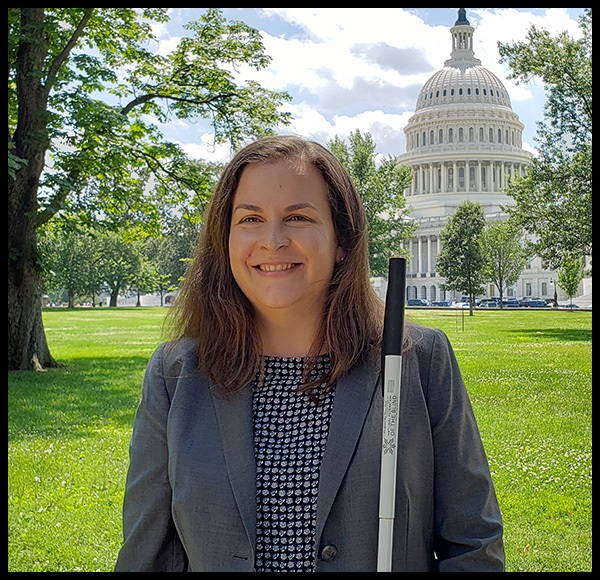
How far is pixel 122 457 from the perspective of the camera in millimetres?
7875

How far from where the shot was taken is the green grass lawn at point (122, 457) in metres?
5.27

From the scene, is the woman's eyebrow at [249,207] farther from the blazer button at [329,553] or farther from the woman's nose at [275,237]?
the blazer button at [329,553]

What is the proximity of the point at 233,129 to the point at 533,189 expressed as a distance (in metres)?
13.9

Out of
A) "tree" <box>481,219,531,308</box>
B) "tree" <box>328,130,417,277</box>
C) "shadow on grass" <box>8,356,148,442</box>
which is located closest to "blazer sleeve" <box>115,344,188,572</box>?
"shadow on grass" <box>8,356,148,442</box>

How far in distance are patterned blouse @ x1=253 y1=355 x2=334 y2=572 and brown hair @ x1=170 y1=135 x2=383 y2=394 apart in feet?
0.21

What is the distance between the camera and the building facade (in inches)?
3452

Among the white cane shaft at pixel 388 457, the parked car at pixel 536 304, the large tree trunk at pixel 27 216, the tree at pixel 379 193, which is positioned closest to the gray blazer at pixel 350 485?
the white cane shaft at pixel 388 457

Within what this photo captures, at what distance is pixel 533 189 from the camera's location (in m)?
27.7

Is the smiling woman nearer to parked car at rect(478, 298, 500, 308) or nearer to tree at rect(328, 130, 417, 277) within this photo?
tree at rect(328, 130, 417, 277)

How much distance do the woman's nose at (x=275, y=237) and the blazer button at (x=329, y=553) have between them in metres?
0.69

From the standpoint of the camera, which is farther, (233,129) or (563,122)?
(563,122)

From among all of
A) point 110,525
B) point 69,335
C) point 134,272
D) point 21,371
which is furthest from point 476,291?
point 110,525

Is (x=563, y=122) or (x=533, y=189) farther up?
(x=563, y=122)
